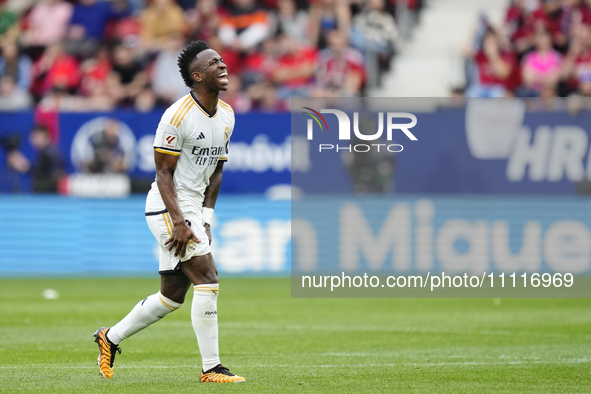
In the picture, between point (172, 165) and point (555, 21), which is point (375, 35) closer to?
point (555, 21)

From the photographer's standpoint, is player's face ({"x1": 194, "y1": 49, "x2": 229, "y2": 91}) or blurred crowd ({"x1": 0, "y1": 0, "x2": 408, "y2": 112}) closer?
player's face ({"x1": 194, "y1": 49, "x2": 229, "y2": 91})

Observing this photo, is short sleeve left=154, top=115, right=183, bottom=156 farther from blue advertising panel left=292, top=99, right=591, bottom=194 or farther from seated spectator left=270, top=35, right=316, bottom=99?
seated spectator left=270, top=35, right=316, bottom=99

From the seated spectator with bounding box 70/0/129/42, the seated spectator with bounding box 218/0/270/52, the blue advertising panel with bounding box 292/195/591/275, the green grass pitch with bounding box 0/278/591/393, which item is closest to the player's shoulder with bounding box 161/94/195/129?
the green grass pitch with bounding box 0/278/591/393

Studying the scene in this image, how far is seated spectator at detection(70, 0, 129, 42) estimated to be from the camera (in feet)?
68.5

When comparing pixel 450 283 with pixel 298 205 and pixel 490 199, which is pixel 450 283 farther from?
pixel 298 205

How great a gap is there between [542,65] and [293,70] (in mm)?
4867

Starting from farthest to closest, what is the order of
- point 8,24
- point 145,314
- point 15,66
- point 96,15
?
point 8,24, point 96,15, point 15,66, point 145,314

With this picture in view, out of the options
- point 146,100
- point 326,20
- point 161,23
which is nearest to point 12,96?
point 146,100

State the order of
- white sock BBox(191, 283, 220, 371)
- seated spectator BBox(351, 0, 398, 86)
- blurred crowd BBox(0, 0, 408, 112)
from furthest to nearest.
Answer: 1. seated spectator BBox(351, 0, 398, 86)
2. blurred crowd BBox(0, 0, 408, 112)
3. white sock BBox(191, 283, 220, 371)

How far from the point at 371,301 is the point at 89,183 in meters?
6.27

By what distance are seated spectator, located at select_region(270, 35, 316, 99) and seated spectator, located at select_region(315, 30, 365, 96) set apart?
193 millimetres

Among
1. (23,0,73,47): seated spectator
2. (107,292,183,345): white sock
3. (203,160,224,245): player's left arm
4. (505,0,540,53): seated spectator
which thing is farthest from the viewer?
(23,0,73,47): seated spectator

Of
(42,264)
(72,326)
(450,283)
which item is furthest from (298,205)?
(72,326)

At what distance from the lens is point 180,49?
63.9 feet
